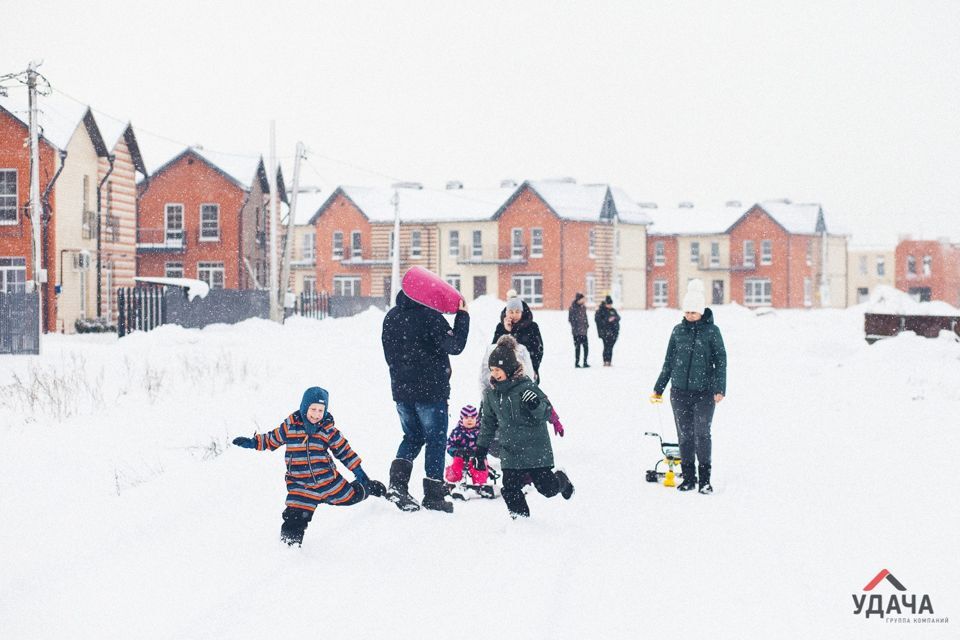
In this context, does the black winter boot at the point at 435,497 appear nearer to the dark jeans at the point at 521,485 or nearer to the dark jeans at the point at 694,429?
the dark jeans at the point at 521,485

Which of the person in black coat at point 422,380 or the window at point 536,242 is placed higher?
the window at point 536,242

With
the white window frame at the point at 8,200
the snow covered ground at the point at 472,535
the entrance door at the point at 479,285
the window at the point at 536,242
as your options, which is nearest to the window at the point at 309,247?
the entrance door at the point at 479,285

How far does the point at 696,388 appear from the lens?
891 centimetres

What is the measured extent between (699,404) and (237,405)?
752 centimetres

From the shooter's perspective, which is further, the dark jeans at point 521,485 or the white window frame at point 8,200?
the white window frame at point 8,200

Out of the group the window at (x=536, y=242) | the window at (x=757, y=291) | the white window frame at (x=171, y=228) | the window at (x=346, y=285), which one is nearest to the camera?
Answer: the white window frame at (x=171, y=228)

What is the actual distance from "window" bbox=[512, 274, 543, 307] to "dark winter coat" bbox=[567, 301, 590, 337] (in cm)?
3792

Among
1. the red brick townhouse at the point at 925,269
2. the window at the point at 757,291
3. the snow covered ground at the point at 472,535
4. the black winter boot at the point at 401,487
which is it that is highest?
the red brick townhouse at the point at 925,269

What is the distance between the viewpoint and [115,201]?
3678 cm

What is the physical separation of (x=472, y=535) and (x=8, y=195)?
3058cm

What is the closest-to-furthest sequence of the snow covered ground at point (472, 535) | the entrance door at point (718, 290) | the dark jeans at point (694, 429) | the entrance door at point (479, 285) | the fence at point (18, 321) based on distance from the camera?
the snow covered ground at point (472, 535) → the dark jeans at point (694, 429) → the fence at point (18, 321) → the entrance door at point (479, 285) → the entrance door at point (718, 290)

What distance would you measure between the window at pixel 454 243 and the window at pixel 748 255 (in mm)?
21103

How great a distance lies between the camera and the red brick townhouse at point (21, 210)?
1254 inches

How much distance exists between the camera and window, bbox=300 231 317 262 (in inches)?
2665
